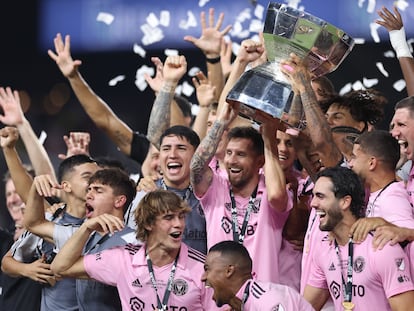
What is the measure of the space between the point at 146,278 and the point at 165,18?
12.6ft

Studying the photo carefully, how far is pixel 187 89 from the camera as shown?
9305 mm

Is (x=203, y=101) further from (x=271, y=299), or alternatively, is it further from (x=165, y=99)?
(x=271, y=299)

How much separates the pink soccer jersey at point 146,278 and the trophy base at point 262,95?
2.43 feet

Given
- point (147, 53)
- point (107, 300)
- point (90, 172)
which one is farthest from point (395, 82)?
point (107, 300)

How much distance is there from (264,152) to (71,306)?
1313mm

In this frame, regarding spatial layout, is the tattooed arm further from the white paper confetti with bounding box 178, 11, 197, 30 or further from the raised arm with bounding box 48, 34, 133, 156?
the white paper confetti with bounding box 178, 11, 197, 30

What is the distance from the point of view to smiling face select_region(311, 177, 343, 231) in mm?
5586

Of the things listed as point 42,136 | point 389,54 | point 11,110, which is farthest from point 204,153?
point 42,136

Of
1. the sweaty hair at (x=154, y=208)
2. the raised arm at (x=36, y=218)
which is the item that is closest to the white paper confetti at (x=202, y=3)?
the raised arm at (x=36, y=218)

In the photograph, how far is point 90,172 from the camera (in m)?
6.87

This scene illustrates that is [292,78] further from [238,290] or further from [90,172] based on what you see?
[90,172]

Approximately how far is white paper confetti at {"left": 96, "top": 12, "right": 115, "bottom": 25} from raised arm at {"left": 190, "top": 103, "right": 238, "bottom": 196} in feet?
11.4

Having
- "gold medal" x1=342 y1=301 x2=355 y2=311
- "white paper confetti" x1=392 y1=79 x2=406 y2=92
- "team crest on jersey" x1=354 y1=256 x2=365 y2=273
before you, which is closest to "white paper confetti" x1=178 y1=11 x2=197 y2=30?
"white paper confetti" x1=392 y1=79 x2=406 y2=92

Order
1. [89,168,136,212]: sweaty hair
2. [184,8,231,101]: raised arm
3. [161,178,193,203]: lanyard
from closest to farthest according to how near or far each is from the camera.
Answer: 1. [161,178,193,203]: lanyard
2. [89,168,136,212]: sweaty hair
3. [184,8,231,101]: raised arm
